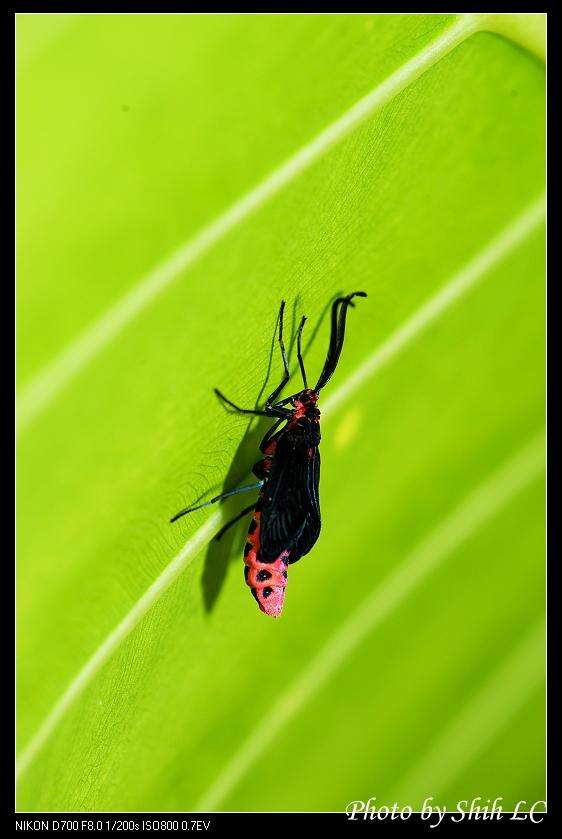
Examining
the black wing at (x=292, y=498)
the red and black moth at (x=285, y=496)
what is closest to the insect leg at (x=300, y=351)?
the red and black moth at (x=285, y=496)

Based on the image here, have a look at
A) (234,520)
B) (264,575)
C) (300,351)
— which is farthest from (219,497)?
(300,351)

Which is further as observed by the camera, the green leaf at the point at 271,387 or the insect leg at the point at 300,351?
the insect leg at the point at 300,351

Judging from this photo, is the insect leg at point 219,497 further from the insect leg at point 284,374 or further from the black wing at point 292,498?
the insect leg at point 284,374

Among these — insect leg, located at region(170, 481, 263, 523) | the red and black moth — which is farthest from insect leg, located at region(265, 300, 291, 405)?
insect leg, located at region(170, 481, 263, 523)

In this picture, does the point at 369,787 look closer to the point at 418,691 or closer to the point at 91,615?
the point at 418,691

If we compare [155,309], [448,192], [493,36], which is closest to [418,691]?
[448,192]

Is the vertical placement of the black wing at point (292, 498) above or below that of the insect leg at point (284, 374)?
below
